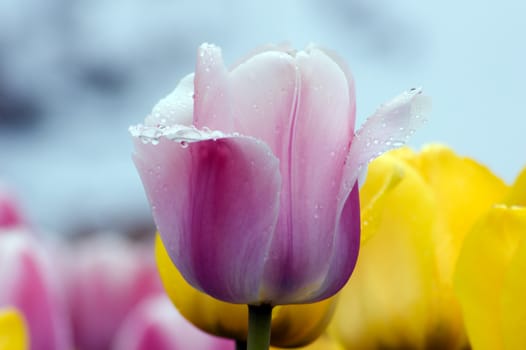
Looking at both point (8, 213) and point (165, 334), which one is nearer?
point (165, 334)

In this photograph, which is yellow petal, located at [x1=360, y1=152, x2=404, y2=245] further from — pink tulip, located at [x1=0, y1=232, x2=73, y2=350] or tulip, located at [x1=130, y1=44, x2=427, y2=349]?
pink tulip, located at [x1=0, y1=232, x2=73, y2=350]

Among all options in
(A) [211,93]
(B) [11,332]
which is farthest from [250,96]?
(B) [11,332]

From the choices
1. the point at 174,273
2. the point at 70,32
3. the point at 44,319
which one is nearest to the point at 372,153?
the point at 174,273

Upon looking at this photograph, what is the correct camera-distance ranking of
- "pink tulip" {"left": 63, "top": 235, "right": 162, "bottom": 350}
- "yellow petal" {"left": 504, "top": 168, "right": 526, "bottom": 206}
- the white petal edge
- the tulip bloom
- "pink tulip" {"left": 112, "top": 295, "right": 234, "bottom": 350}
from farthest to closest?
"pink tulip" {"left": 63, "top": 235, "right": 162, "bottom": 350} → the tulip bloom → "pink tulip" {"left": 112, "top": 295, "right": 234, "bottom": 350} → "yellow petal" {"left": 504, "top": 168, "right": 526, "bottom": 206} → the white petal edge

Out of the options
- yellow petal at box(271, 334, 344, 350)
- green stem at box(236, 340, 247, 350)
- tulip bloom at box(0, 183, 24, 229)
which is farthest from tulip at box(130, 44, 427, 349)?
tulip bloom at box(0, 183, 24, 229)

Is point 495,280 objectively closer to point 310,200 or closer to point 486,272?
point 486,272

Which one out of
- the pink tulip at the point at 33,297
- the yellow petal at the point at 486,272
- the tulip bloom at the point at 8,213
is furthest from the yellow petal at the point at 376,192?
the tulip bloom at the point at 8,213

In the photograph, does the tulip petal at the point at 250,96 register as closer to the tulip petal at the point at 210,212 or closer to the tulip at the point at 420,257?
the tulip petal at the point at 210,212
